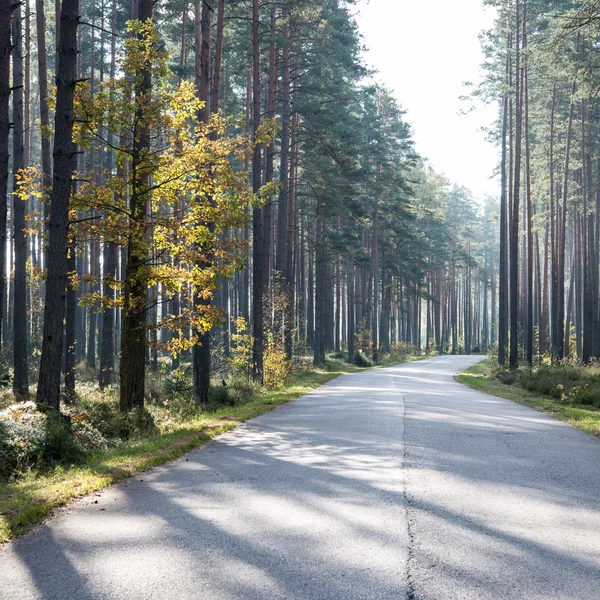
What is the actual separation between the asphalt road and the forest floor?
0.25m

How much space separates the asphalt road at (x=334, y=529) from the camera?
4176 mm

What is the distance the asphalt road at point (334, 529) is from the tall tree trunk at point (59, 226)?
129 inches

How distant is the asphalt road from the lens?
4.18 metres

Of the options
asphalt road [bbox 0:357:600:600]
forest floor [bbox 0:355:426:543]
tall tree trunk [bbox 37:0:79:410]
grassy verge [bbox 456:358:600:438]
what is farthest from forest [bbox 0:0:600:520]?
grassy verge [bbox 456:358:600:438]

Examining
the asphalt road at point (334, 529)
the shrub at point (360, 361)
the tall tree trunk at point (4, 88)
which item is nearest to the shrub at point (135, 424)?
the asphalt road at point (334, 529)

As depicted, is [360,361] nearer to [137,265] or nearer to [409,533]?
[137,265]

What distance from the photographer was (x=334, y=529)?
538cm

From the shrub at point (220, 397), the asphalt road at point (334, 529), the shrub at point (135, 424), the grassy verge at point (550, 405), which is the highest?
the asphalt road at point (334, 529)

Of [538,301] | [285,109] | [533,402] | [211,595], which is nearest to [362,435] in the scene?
[211,595]

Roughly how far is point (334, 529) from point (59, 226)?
775 cm

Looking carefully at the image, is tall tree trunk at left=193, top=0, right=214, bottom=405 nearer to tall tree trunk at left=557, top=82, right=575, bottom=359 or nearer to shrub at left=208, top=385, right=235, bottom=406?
shrub at left=208, top=385, right=235, bottom=406

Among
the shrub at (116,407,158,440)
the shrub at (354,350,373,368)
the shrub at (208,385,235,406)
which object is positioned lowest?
the shrub at (354,350,373,368)

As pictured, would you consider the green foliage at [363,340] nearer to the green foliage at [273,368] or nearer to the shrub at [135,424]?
the green foliage at [273,368]

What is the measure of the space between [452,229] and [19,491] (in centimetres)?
8090
